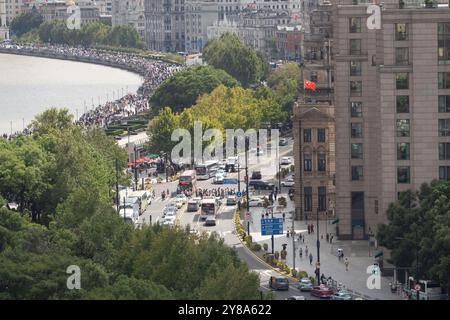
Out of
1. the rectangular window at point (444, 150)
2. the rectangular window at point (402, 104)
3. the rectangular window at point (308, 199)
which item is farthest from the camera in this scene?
the rectangular window at point (308, 199)

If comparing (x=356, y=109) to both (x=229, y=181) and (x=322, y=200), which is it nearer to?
(x=322, y=200)

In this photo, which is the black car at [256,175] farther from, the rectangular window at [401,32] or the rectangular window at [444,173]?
the rectangular window at [401,32]

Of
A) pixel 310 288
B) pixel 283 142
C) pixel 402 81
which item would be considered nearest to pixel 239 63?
pixel 283 142

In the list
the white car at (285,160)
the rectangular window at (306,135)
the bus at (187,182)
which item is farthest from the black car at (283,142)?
the rectangular window at (306,135)

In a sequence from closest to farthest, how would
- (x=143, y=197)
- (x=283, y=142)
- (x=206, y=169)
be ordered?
(x=143, y=197) → (x=206, y=169) → (x=283, y=142)

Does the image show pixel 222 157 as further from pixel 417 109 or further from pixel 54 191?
pixel 417 109

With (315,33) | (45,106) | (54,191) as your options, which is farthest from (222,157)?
(45,106)

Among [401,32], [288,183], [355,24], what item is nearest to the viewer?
[401,32]
